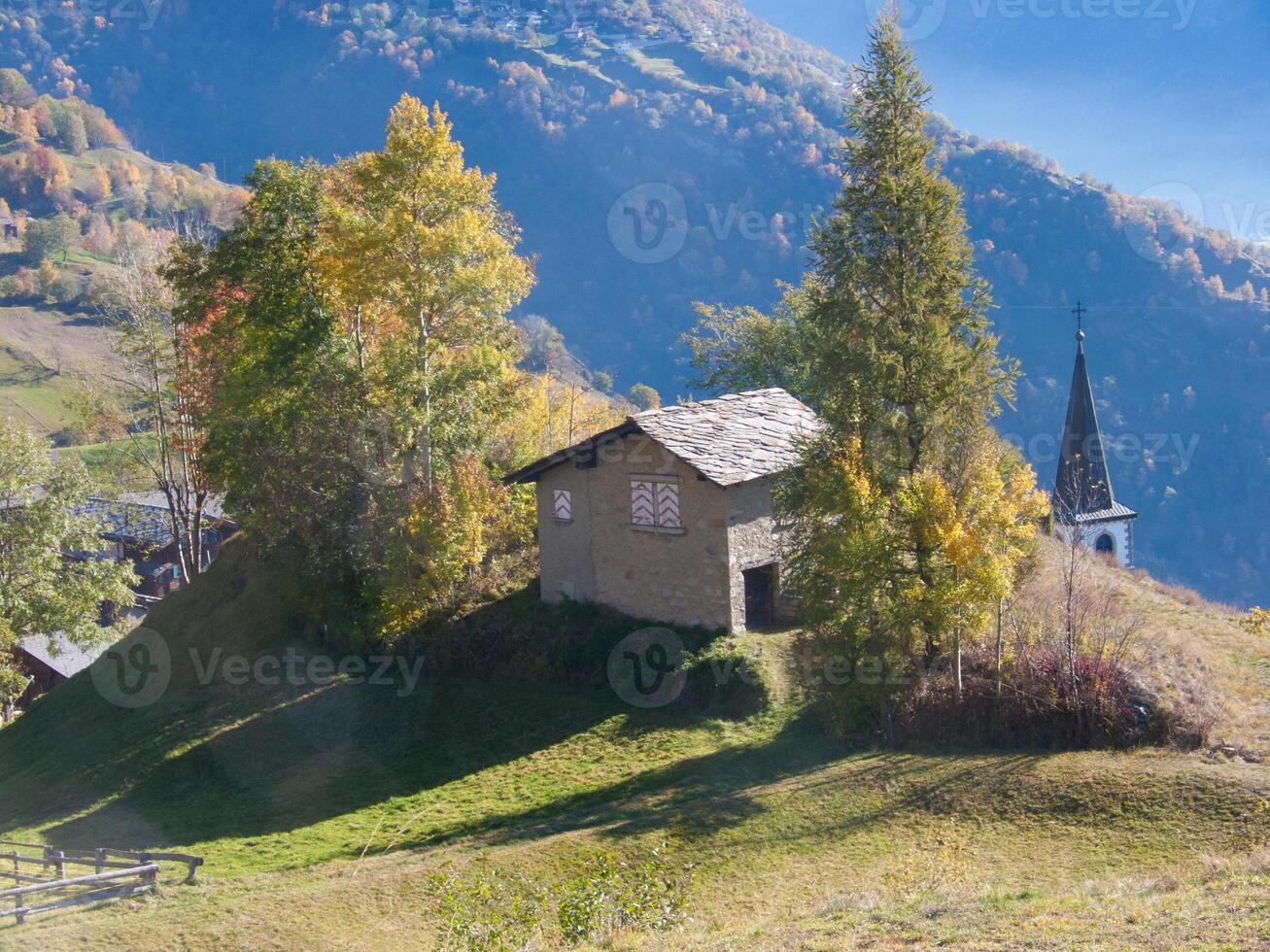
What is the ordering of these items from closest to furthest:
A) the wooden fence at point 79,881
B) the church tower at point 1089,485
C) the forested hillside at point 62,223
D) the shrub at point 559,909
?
the shrub at point 559,909
the wooden fence at point 79,881
the church tower at point 1089,485
the forested hillside at point 62,223

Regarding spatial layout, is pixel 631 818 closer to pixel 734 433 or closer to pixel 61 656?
pixel 734 433

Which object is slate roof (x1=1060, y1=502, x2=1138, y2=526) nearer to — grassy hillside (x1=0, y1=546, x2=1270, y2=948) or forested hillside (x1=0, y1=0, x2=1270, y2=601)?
grassy hillside (x1=0, y1=546, x2=1270, y2=948)

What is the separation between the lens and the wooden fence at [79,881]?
1527 centimetres

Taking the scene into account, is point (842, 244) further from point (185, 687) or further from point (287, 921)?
point (185, 687)

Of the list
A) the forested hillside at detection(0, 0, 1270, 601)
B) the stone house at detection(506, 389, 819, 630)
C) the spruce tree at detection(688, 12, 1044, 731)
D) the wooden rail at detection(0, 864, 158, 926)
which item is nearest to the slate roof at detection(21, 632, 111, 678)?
the stone house at detection(506, 389, 819, 630)

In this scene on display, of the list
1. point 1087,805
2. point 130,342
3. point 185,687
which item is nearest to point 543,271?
point 130,342

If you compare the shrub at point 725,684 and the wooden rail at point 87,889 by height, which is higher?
the shrub at point 725,684

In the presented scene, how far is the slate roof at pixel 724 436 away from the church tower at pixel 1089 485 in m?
14.7

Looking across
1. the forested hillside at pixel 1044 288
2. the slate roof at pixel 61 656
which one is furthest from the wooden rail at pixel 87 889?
the forested hillside at pixel 1044 288

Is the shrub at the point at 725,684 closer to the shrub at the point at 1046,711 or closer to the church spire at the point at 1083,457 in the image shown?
the shrub at the point at 1046,711

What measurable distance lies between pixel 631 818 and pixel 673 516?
24.4 ft

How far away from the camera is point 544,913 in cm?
1413

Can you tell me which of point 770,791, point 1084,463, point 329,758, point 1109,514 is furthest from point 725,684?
point 1084,463

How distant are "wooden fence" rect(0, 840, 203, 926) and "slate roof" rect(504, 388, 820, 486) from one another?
11623 mm
